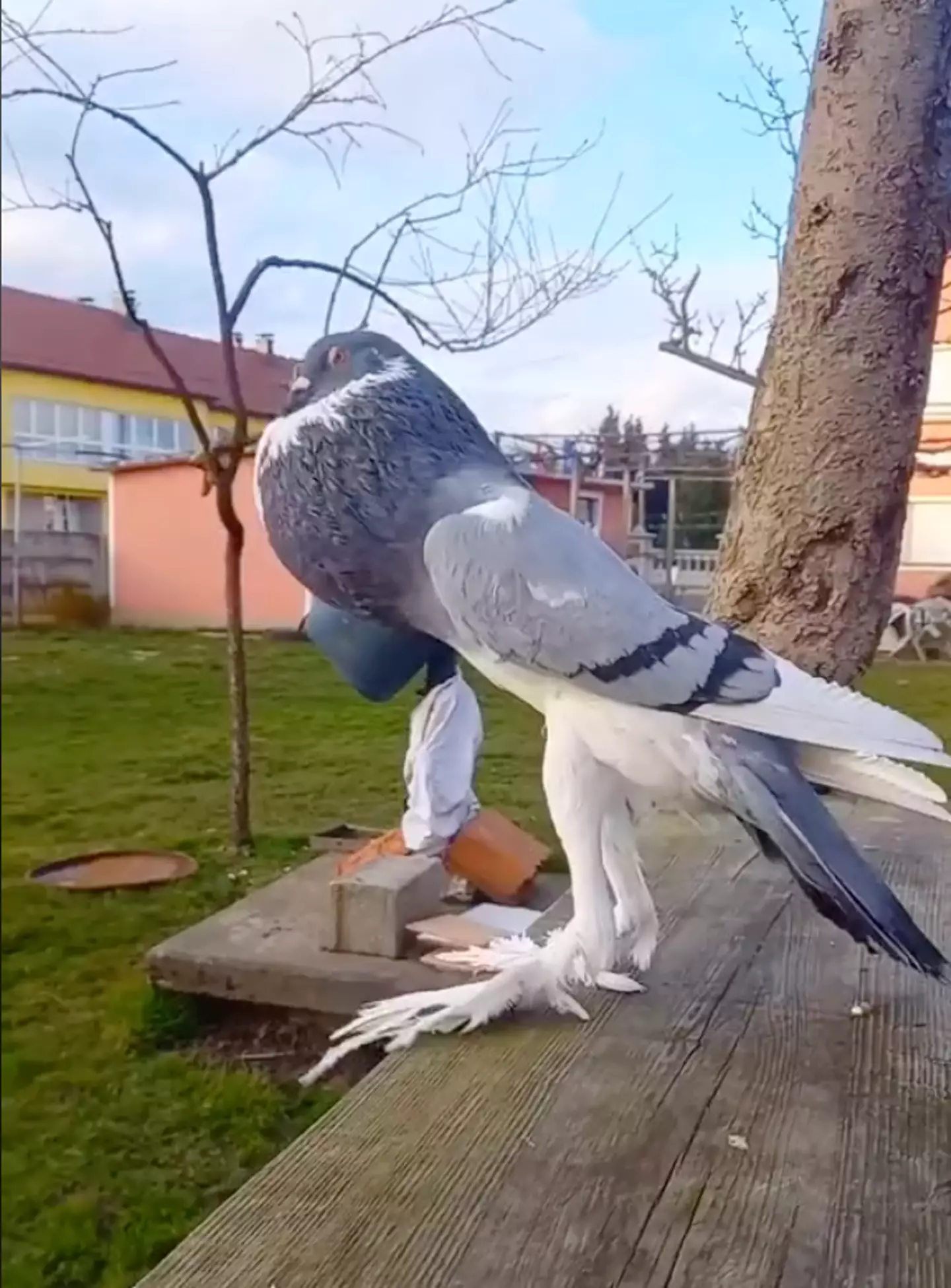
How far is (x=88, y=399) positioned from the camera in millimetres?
748

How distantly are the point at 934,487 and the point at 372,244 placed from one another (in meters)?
0.50

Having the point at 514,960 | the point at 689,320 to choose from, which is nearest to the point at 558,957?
the point at 514,960

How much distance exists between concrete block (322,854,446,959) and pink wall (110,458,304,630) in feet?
0.69

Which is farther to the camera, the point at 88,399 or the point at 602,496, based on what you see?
the point at 602,496

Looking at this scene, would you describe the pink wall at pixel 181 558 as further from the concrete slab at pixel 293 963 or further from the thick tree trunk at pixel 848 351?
the thick tree trunk at pixel 848 351

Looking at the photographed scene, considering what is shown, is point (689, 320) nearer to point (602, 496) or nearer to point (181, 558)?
point (602, 496)

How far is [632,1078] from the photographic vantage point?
681 millimetres

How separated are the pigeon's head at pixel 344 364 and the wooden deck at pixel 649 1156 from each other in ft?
1.10

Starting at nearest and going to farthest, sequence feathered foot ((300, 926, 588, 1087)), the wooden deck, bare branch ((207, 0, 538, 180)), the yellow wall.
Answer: the wooden deck → the yellow wall → feathered foot ((300, 926, 588, 1087)) → bare branch ((207, 0, 538, 180))

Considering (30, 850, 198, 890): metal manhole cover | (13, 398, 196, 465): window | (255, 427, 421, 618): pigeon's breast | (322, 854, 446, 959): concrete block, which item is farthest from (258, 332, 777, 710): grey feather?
(322, 854, 446, 959): concrete block

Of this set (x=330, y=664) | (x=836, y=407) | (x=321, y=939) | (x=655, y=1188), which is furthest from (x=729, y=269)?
(x=655, y=1188)

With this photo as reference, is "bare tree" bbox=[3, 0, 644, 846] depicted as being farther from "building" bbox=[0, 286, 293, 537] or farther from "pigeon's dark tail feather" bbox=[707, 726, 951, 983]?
"pigeon's dark tail feather" bbox=[707, 726, 951, 983]

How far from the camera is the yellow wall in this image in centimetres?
62

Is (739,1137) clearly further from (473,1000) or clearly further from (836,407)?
(836,407)
